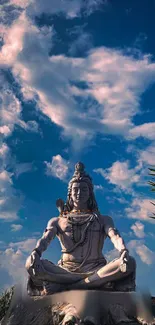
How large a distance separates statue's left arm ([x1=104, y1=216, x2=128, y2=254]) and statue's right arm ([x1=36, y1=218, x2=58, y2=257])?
3.67ft

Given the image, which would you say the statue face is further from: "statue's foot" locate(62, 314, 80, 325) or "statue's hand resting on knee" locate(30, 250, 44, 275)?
"statue's foot" locate(62, 314, 80, 325)

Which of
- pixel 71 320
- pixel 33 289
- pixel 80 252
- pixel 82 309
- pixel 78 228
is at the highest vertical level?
pixel 78 228

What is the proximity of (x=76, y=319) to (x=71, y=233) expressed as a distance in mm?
2558

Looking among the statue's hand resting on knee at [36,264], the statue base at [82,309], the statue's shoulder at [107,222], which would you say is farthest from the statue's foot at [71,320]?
the statue's shoulder at [107,222]

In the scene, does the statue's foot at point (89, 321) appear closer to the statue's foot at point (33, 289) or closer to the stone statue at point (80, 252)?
the stone statue at point (80, 252)

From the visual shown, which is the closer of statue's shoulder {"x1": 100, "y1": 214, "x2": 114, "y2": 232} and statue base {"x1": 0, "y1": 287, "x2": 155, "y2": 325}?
statue base {"x1": 0, "y1": 287, "x2": 155, "y2": 325}

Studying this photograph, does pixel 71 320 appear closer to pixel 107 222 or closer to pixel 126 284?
pixel 126 284

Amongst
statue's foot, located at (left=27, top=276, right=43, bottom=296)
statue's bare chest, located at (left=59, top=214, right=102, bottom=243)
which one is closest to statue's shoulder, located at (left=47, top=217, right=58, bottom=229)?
statue's bare chest, located at (left=59, top=214, right=102, bottom=243)

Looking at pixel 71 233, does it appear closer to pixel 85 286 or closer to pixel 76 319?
pixel 85 286

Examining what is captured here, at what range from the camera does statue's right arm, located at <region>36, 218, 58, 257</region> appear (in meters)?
8.81

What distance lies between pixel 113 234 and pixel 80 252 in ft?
2.63

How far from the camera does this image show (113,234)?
9109mm

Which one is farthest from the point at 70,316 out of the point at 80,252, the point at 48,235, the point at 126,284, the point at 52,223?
the point at 52,223

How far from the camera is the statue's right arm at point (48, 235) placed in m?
8.81
